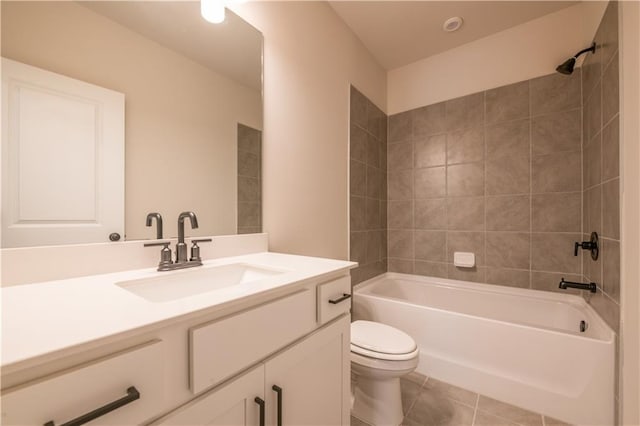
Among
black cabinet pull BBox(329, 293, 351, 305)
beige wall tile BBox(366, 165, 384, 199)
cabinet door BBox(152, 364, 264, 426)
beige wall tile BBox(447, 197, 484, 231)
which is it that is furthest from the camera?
beige wall tile BBox(366, 165, 384, 199)

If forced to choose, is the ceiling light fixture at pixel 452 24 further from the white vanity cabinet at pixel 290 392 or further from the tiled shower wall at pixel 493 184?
the white vanity cabinet at pixel 290 392

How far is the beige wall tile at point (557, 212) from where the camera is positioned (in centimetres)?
186

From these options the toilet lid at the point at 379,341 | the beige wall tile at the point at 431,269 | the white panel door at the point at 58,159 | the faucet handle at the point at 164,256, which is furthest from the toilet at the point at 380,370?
the white panel door at the point at 58,159

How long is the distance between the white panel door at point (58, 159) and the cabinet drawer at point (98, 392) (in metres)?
0.58

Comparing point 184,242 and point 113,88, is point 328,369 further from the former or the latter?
point 113,88

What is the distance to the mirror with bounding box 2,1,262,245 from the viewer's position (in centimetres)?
78

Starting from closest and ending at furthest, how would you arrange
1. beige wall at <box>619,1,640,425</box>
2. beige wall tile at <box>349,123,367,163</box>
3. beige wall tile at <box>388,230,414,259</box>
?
1. beige wall at <box>619,1,640,425</box>
2. beige wall tile at <box>349,123,367,163</box>
3. beige wall tile at <box>388,230,414,259</box>

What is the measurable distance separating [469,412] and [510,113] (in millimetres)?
2119

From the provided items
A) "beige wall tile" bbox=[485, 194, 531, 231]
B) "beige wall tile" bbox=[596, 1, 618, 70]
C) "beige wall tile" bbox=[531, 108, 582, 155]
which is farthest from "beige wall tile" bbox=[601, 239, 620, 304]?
"beige wall tile" bbox=[596, 1, 618, 70]

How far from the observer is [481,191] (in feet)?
7.15

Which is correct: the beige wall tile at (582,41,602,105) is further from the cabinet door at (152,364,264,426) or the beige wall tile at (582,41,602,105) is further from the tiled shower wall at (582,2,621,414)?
the cabinet door at (152,364,264,426)

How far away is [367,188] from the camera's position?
2266mm

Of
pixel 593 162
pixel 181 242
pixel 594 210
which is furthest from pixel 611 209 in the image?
pixel 181 242

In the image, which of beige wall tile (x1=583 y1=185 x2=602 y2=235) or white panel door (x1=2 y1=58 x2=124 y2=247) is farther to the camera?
beige wall tile (x1=583 y1=185 x2=602 y2=235)
